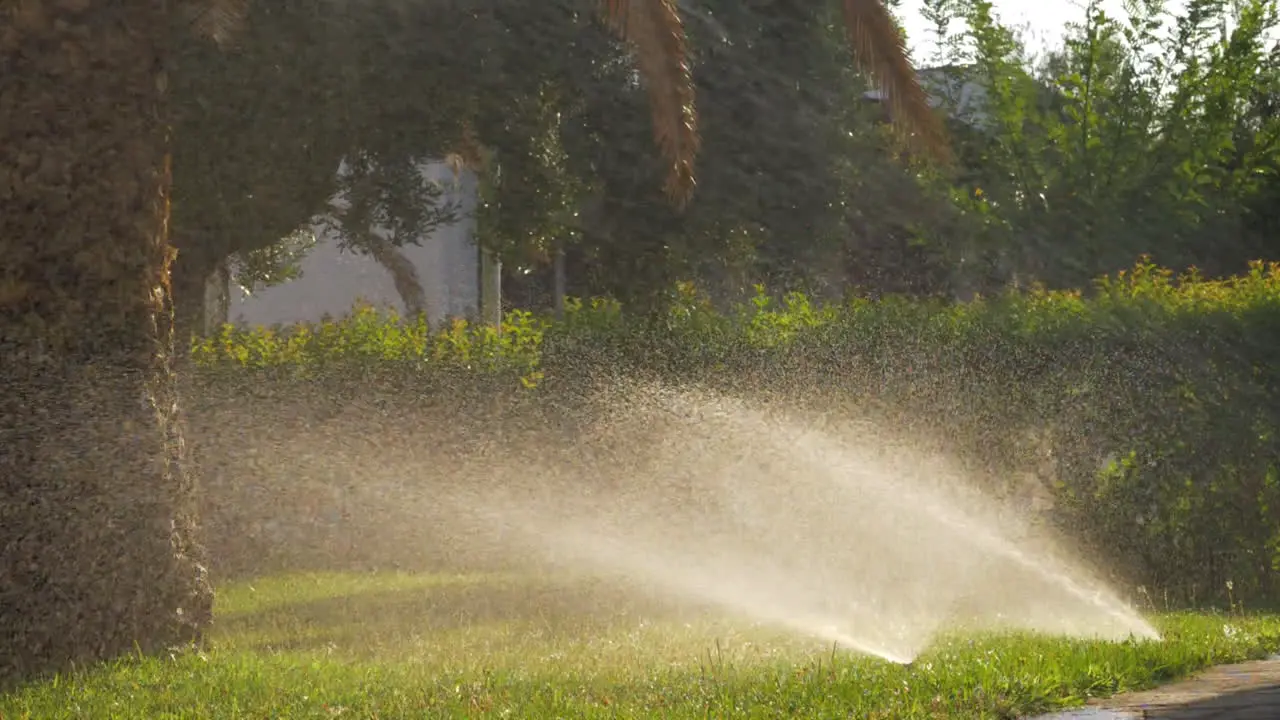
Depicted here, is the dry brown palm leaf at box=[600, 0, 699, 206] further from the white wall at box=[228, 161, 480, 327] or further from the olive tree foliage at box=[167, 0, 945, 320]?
the white wall at box=[228, 161, 480, 327]

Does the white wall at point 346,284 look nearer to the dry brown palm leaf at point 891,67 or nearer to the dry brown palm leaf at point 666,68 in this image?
the dry brown palm leaf at point 666,68

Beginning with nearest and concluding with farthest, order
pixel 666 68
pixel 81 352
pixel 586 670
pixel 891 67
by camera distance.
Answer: pixel 586 670 → pixel 81 352 → pixel 666 68 → pixel 891 67

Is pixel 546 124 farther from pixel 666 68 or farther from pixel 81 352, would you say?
pixel 81 352

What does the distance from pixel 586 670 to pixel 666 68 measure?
3.65 metres

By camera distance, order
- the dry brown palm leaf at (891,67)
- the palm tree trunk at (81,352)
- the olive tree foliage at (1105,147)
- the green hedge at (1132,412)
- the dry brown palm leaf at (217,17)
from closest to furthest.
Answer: the palm tree trunk at (81,352) < the dry brown palm leaf at (891,67) < the dry brown palm leaf at (217,17) < the green hedge at (1132,412) < the olive tree foliage at (1105,147)

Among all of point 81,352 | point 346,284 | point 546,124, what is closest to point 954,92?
point 346,284

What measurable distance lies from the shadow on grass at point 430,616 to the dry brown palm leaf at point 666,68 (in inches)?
101

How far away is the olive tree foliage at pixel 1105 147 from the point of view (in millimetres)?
23984

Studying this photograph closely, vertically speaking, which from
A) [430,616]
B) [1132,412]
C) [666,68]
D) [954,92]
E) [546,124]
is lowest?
[430,616]

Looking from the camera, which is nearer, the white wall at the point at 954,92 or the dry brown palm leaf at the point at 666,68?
the dry brown palm leaf at the point at 666,68

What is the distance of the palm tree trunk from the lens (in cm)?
920

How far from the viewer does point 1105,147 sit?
24.2m

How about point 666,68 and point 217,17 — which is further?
point 217,17

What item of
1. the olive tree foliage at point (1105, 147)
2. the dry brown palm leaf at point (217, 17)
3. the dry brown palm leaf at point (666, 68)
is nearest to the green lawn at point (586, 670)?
the dry brown palm leaf at point (666, 68)
